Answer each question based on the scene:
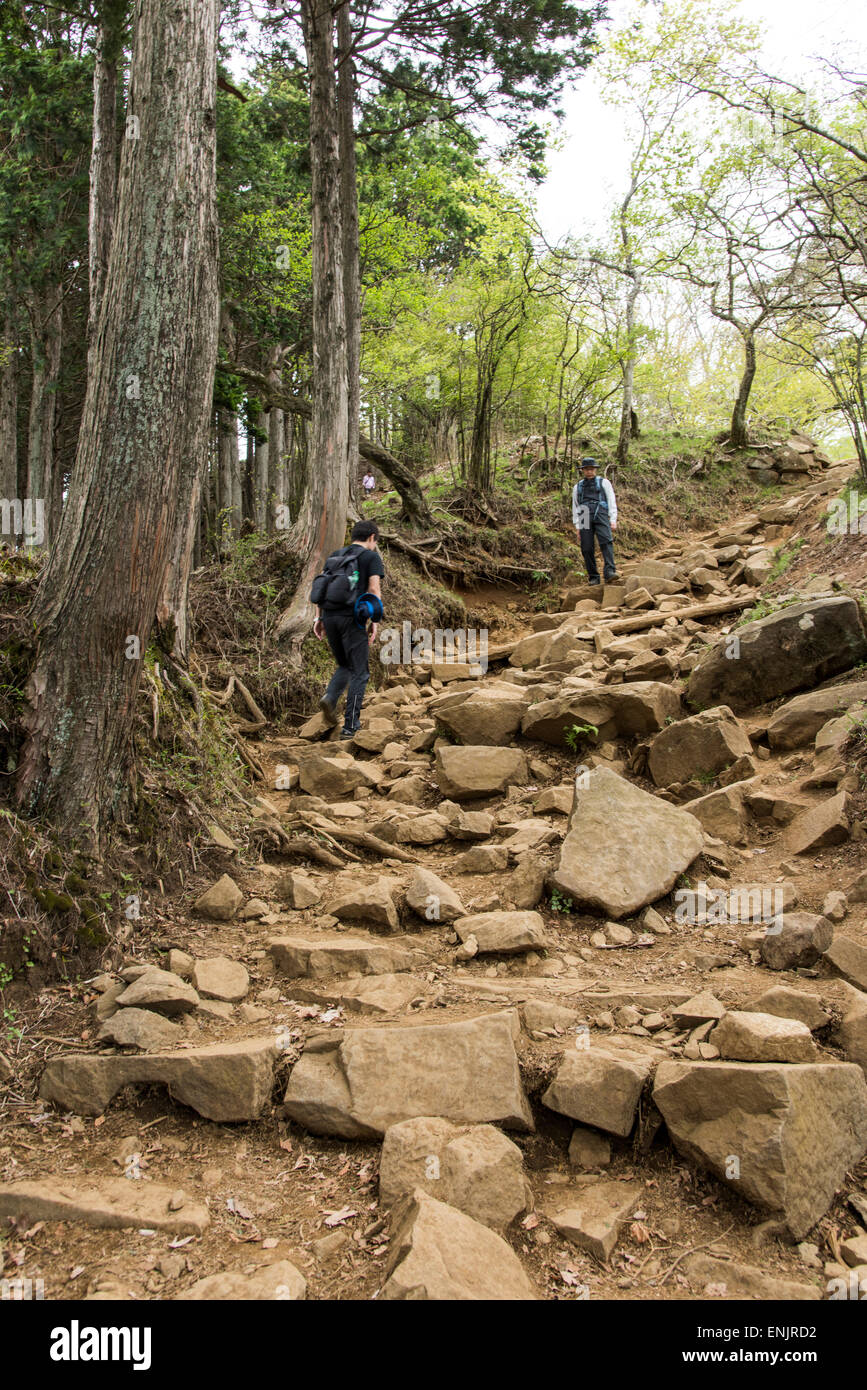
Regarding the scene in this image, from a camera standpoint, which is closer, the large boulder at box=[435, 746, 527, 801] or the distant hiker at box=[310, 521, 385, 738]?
the large boulder at box=[435, 746, 527, 801]

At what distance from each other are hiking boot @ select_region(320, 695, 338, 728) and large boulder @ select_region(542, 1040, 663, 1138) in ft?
16.4

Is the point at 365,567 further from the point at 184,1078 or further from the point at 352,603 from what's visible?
the point at 184,1078

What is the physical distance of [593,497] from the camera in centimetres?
1196

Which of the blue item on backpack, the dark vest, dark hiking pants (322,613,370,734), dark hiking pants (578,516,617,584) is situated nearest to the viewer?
the blue item on backpack

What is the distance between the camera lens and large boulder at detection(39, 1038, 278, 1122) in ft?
10.1

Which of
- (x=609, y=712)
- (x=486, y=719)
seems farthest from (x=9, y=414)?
(x=609, y=712)

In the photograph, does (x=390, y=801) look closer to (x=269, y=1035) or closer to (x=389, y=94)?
(x=269, y=1035)

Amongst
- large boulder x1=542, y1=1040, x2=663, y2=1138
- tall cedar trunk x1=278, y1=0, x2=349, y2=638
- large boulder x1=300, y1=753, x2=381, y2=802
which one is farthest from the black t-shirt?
large boulder x1=542, y1=1040, x2=663, y2=1138

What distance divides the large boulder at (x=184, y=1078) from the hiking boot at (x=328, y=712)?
4672mm

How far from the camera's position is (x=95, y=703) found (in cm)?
412

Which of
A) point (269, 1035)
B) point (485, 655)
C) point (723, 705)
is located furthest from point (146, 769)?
point (485, 655)

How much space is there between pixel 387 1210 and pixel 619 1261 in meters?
0.73

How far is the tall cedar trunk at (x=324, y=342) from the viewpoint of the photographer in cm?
982

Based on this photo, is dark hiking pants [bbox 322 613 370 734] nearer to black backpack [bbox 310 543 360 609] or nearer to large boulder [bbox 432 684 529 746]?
black backpack [bbox 310 543 360 609]
